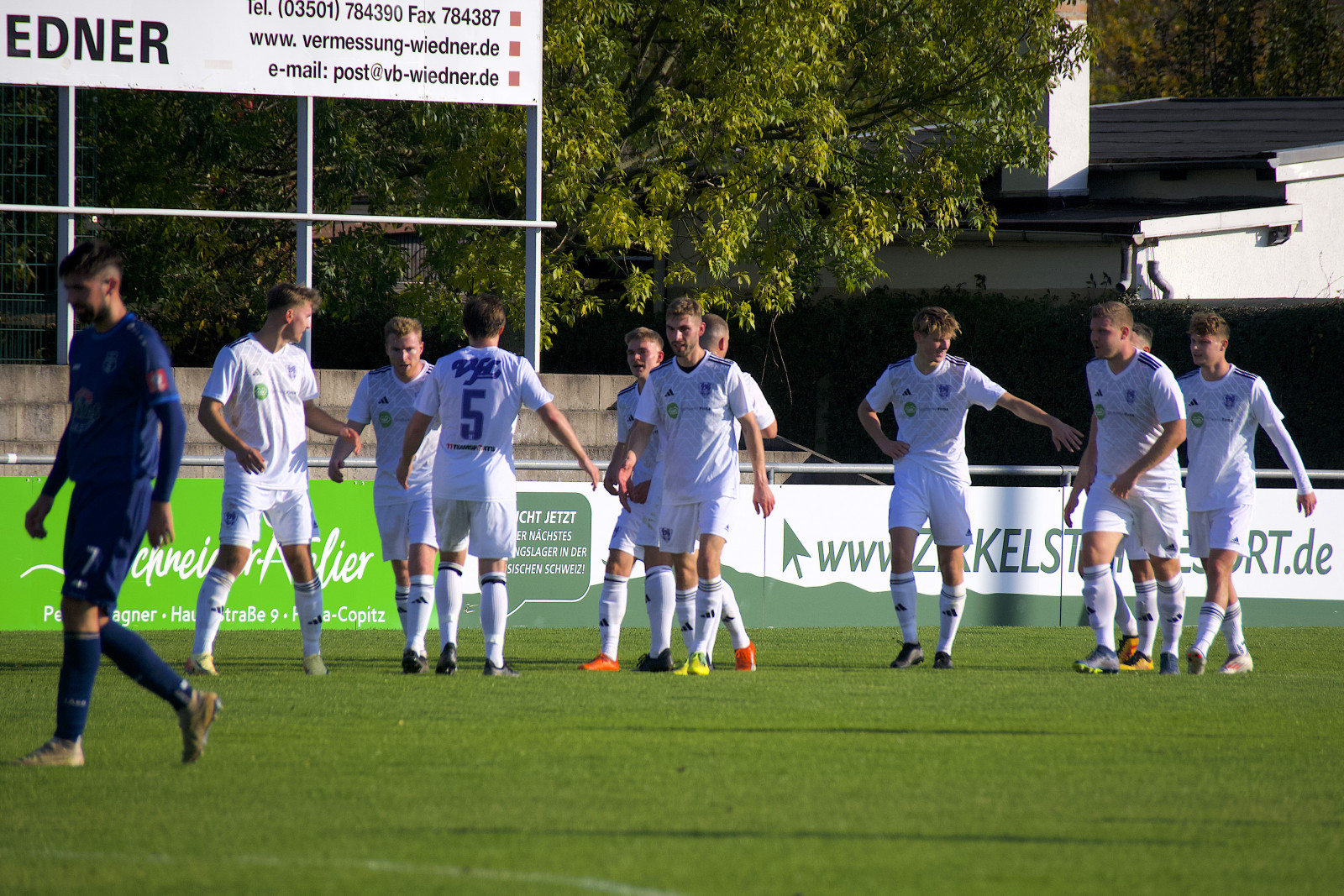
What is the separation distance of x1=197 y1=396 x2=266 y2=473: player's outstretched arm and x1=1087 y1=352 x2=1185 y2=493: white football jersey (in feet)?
16.3

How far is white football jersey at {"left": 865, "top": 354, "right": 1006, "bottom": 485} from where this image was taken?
32.6 ft

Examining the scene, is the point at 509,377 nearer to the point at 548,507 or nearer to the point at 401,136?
the point at 548,507

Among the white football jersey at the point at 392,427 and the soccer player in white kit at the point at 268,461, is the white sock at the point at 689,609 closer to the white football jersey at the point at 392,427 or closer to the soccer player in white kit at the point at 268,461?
the white football jersey at the point at 392,427

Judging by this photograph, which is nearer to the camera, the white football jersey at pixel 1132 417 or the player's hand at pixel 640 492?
the white football jersey at pixel 1132 417

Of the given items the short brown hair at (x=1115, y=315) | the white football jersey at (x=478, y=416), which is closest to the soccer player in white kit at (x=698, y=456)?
the white football jersey at (x=478, y=416)

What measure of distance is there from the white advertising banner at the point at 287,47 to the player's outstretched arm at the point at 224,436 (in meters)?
6.46

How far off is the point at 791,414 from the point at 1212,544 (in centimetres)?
1465

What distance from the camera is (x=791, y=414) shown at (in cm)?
2419

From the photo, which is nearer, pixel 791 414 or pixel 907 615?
pixel 907 615

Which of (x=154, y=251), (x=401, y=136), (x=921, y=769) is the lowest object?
(x=921, y=769)

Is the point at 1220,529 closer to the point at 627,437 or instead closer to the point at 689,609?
the point at 689,609

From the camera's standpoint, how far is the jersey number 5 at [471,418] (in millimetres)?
8570

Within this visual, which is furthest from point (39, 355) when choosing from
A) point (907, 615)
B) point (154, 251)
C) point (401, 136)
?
point (907, 615)

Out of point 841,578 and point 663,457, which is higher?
point 663,457
